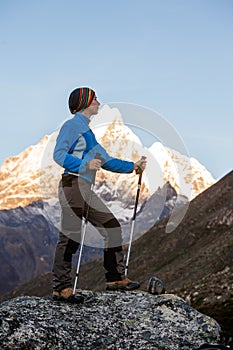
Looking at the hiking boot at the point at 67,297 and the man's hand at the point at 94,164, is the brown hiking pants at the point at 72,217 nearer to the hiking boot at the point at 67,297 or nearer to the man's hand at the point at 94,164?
the hiking boot at the point at 67,297

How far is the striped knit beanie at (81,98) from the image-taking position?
1136cm

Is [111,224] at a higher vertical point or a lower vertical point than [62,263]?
higher

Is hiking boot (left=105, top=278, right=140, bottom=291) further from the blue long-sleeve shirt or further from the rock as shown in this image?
→ the blue long-sleeve shirt

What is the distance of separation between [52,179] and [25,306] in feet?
9.62

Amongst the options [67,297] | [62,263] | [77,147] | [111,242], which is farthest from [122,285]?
[77,147]

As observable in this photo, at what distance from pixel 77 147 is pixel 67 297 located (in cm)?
322

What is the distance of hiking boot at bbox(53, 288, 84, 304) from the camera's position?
35.7ft

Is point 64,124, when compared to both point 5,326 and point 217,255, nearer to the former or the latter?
point 5,326

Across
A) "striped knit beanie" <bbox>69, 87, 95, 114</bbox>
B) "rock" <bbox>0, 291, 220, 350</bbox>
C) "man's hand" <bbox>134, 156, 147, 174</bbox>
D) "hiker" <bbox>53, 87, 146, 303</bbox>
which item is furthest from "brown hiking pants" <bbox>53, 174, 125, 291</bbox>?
"striped knit beanie" <bbox>69, 87, 95, 114</bbox>

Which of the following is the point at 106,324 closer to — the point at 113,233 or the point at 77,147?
the point at 113,233

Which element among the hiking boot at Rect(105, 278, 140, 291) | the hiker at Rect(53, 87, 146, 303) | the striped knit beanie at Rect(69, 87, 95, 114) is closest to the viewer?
the hiker at Rect(53, 87, 146, 303)

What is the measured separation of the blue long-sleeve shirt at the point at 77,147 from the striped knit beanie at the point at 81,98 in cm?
21

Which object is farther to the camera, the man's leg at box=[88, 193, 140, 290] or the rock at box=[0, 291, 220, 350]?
the man's leg at box=[88, 193, 140, 290]

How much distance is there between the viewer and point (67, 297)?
10883 mm
